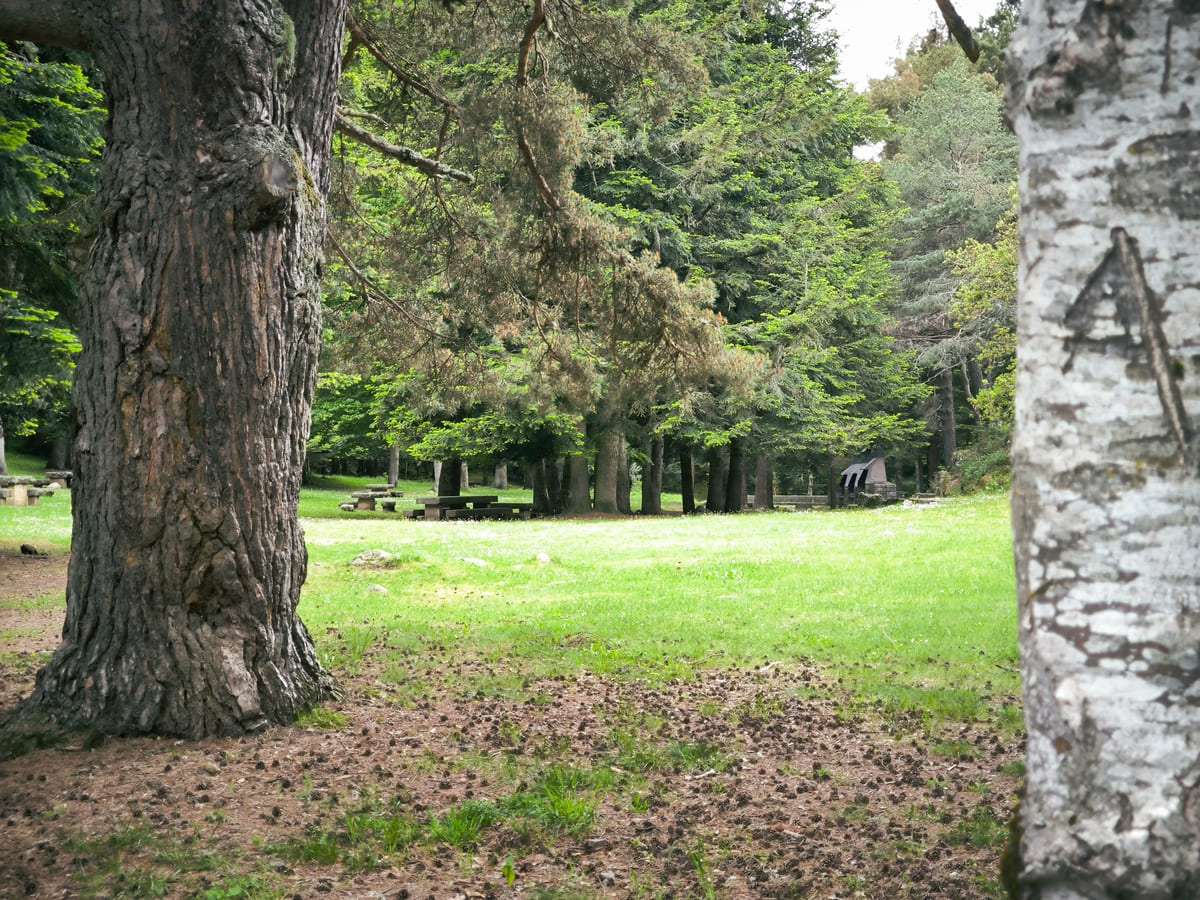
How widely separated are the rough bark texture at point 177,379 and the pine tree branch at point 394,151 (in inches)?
102

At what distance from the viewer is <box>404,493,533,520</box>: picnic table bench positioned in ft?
83.4

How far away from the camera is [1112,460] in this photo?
1.94 m

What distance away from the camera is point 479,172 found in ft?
33.3

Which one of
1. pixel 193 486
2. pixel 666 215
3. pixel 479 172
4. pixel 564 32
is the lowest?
pixel 193 486

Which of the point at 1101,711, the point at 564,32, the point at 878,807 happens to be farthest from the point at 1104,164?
the point at 564,32

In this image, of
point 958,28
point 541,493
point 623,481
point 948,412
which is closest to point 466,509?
point 541,493

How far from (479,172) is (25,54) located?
17.6ft

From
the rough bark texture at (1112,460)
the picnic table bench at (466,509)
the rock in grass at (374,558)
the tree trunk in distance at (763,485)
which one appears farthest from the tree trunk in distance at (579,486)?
the rough bark texture at (1112,460)

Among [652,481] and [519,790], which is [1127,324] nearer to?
[519,790]

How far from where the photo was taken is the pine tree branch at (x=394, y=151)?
7.81 metres

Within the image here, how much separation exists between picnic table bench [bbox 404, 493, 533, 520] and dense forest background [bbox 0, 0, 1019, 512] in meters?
1.61

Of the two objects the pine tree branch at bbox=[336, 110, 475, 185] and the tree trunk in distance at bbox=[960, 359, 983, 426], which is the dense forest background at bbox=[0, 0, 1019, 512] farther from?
the tree trunk in distance at bbox=[960, 359, 983, 426]

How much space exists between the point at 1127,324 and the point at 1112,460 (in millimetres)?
278

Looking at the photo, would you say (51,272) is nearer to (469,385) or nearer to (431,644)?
(469,385)
